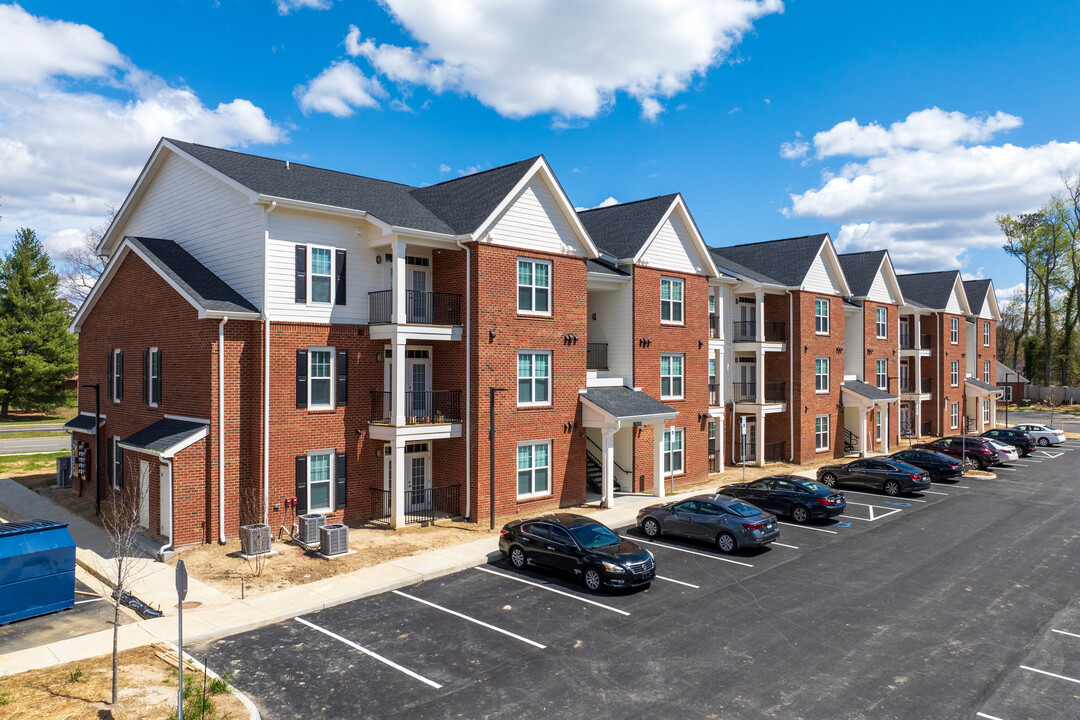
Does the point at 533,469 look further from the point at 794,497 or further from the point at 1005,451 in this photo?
the point at 1005,451

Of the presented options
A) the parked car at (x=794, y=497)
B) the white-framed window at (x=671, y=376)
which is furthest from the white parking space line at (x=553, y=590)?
the white-framed window at (x=671, y=376)

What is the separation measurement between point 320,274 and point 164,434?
21.0 feet

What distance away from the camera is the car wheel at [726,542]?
18875 millimetres

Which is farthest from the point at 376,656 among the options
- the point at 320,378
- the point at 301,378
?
the point at 320,378

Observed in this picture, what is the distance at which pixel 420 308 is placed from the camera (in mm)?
22516

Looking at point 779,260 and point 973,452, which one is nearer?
point 973,452

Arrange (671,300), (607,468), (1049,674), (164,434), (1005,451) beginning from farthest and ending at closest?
(1005,451) → (671,300) → (607,468) → (164,434) → (1049,674)

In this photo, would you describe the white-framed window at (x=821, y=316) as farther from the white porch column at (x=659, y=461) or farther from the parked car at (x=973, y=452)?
the white porch column at (x=659, y=461)

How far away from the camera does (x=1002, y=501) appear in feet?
89.4

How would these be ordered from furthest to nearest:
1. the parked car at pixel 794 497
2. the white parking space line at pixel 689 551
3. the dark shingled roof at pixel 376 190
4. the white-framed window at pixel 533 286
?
the white-framed window at pixel 533 286 < the parked car at pixel 794 497 < the dark shingled roof at pixel 376 190 < the white parking space line at pixel 689 551

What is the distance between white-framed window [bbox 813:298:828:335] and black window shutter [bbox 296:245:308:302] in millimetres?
28110

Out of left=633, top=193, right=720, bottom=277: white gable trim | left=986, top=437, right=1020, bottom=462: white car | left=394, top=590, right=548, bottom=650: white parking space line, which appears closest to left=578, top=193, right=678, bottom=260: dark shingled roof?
Answer: left=633, top=193, right=720, bottom=277: white gable trim

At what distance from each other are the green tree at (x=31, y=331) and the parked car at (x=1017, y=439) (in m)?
67.3

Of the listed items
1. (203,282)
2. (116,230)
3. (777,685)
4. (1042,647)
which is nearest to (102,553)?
(203,282)
